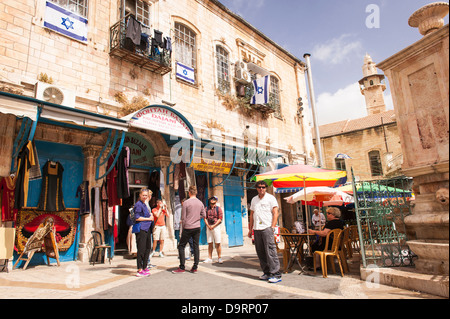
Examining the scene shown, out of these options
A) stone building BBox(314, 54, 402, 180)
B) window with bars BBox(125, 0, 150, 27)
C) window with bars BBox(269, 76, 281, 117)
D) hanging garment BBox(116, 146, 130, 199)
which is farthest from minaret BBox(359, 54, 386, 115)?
hanging garment BBox(116, 146, 130, 199)

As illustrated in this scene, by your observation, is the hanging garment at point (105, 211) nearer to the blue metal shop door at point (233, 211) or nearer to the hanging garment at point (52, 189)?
the hanging garment at point (52, 189)

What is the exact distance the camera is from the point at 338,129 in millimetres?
33000

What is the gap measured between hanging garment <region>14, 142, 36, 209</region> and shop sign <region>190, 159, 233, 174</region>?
16.6 ft

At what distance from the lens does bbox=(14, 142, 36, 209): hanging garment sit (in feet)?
22.9

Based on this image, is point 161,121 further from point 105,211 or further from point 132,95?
point 105,211

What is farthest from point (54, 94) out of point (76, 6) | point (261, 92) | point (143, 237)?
point (261, 92)

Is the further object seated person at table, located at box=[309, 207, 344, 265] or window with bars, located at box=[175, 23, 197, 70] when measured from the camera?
window with bars, located at box=[175, 23, 197, 70]

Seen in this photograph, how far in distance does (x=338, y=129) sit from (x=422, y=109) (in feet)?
101

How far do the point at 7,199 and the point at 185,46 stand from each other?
8.63m

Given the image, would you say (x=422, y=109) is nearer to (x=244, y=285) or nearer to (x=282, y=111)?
(x=244, y=285)

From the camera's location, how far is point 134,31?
9578 millimetres

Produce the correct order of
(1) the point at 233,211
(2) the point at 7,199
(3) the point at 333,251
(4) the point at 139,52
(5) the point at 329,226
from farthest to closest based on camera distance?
(1) the point at 233,211
(4) the point at 139,52
(2) the point at 7,199
(5) the point at 329,226
(3) the point at 333,251

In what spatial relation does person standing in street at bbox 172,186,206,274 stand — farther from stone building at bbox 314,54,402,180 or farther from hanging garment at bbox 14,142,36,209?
stone building at bbox 314,54,402,180
